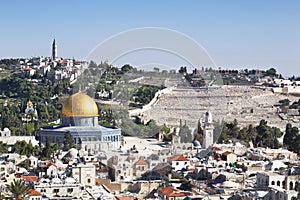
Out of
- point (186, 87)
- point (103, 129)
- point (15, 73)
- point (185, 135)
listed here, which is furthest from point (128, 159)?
point (15, 73)

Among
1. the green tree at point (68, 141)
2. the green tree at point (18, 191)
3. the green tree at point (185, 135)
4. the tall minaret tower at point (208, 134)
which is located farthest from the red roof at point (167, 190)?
the green tree at point (185, 135)

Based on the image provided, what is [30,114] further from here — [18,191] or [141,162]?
[18,191]

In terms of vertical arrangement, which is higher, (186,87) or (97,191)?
(186,87)

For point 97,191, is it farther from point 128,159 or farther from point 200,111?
point 200,111

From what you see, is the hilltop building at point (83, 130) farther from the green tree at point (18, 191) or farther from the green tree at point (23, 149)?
the green tree at point (18, 191)

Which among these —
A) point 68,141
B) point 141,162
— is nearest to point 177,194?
point 141,162

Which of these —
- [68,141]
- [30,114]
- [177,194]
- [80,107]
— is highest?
[80,107]
